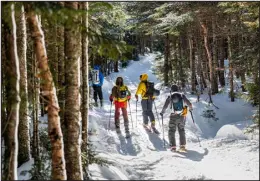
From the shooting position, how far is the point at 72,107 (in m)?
6.89

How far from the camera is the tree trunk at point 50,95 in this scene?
5766 mm

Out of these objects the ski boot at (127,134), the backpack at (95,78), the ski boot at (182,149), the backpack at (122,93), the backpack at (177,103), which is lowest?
the ski boot at (182,149)

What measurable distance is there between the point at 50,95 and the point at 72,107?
0.97 meters

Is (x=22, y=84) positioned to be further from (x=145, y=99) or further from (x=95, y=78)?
(x=95, y=78)

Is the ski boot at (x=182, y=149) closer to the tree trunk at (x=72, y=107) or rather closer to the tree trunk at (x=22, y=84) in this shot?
the tree trunk at (x=72, y=107)

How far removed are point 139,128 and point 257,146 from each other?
216 inches

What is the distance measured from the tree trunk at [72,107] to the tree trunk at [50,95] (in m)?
0.65

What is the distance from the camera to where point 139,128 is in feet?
42.9

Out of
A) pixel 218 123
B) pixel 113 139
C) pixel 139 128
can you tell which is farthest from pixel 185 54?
pixel 113 139

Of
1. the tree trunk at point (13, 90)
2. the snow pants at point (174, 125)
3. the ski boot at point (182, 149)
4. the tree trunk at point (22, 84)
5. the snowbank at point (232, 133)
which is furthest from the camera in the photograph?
the snowbank at point (232, 133)

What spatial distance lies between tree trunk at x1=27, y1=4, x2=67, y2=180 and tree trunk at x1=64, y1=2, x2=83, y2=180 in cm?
65

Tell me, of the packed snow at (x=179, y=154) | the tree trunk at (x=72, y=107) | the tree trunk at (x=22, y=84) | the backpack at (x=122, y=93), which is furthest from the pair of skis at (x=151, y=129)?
the tree trunk at (x=72, y=107)

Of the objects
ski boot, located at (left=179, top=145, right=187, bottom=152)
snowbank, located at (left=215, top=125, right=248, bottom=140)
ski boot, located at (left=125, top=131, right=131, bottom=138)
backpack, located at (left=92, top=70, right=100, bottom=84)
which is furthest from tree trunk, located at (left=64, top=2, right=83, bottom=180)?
backpack, located at (left=92, top=70, right=100, bottom=84)

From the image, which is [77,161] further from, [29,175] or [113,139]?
[113,139]
